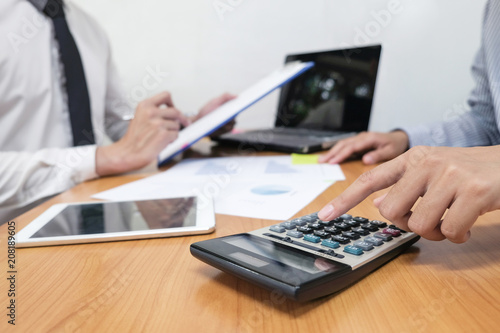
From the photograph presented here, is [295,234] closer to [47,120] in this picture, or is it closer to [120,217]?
[120,217]

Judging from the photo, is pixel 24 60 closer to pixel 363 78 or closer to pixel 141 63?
pixel 141 63

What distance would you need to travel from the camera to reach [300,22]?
1.43 meters

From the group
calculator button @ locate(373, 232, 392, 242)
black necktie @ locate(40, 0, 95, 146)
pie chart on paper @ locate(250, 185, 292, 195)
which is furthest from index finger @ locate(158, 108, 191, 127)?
calculator button @ locate(373, 232, 392, 242)

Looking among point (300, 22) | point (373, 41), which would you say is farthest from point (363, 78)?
point (300, 22)

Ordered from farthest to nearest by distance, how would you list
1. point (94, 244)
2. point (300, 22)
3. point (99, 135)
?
point (300, 22) → point (99, 135) → point (94, 244)

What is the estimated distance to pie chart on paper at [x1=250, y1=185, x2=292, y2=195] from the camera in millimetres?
544

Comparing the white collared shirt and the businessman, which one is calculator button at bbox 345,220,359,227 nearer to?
the businessman

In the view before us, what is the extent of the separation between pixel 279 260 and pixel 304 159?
0.51 metres

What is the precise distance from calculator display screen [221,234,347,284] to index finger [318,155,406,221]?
0.07 meters

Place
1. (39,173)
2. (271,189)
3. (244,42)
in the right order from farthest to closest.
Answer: (244,42), (39,173), (271,189)

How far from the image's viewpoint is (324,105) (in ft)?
3.33

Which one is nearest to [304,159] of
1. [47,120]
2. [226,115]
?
[226,115]

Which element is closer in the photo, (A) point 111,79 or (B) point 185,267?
(B) point 185,267

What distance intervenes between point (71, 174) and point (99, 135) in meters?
0.43
